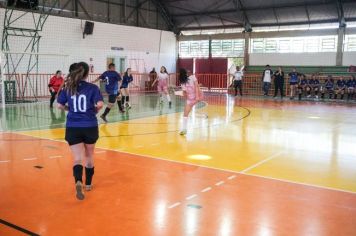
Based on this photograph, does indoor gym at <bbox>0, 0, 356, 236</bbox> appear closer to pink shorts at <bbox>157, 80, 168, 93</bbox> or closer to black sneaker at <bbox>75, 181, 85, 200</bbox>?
black sneaker at <bbox>75, 181, 85, 200</bbox>

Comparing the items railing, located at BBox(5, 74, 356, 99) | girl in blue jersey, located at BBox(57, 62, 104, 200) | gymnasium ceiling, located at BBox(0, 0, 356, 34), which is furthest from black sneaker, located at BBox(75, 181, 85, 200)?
gymnasium ceiling, located at BBox(0, 0, 356, 34)

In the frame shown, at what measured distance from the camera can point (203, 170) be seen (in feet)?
21.6

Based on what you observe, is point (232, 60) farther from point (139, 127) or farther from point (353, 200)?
point (353, 200)

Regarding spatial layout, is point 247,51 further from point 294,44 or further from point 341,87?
point 341,87

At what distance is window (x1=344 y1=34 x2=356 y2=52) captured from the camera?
24.3 m

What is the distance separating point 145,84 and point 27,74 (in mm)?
10203

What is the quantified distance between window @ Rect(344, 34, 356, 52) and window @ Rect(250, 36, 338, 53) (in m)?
0.69

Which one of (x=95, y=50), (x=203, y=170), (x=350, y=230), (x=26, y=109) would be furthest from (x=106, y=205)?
(x=95, y=50)

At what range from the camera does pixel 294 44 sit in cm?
2652

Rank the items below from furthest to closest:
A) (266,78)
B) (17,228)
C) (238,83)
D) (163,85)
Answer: (238,83) → (266,78) → (163,85) → (17,228)

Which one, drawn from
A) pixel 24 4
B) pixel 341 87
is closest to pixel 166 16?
pixel 24 4

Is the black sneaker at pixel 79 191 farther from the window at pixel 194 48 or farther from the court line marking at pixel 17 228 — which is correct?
the window at pixel 194 48

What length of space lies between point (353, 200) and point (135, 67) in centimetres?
2418

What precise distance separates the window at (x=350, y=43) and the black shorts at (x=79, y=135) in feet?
76.1
